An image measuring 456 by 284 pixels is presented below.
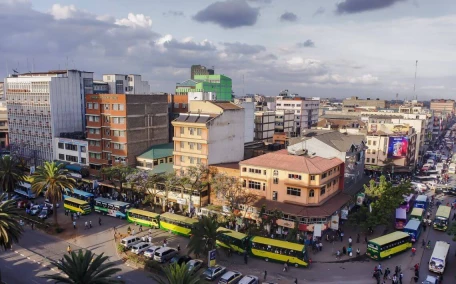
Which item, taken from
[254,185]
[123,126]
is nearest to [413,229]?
[254,185]

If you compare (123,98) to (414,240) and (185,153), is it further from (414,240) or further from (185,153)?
(414,240)

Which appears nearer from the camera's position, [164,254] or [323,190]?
[164,254]

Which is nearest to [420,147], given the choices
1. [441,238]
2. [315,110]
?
[315,110]

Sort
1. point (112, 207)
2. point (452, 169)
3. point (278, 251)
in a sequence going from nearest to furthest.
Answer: point (278, 251)
point (112, 207)
point (452, 169)

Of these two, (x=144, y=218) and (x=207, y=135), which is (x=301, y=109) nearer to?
(x=207, y=135)

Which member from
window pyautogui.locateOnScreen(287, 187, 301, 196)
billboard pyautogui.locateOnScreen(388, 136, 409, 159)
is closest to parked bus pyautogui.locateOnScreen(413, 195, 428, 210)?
window pyautogui.locateOnScreen(287, 187, 301, 196)

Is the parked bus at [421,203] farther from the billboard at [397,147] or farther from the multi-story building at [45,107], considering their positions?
the multi-story building at [45,107]

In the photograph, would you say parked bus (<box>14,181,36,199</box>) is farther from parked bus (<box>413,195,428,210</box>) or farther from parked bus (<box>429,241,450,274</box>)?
parked bus (<box>413,195,428,210</box>)
